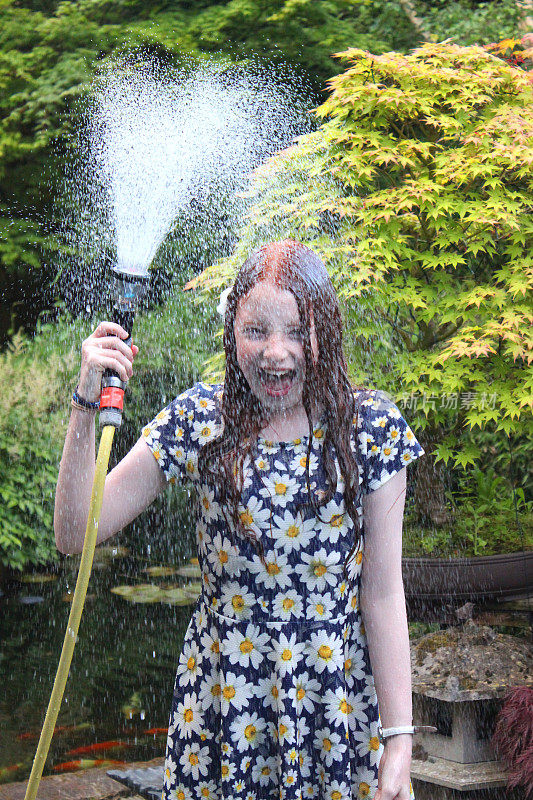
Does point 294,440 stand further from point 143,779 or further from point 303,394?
point 143,779

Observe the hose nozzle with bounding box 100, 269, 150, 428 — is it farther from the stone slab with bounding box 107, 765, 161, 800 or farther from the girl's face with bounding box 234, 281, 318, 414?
the stone slab with bounding box 107, 765, 161, 800

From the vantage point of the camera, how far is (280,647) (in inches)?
48.5

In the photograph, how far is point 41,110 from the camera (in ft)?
22.5

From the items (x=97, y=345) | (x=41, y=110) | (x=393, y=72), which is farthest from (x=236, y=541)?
(x=41, y=110)

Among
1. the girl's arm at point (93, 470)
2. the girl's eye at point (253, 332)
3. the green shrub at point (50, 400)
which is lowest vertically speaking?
the girl's arm at point (93, 470)

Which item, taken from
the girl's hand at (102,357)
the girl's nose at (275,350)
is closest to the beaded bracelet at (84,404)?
the girl's hand at (102,357)

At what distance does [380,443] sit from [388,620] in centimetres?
26

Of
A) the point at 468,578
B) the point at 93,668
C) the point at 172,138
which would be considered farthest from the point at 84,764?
the point at 172,138

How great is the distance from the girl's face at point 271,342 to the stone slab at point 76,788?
2284 mm

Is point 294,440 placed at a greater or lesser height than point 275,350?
lesser

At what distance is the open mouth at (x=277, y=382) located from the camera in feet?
4.11

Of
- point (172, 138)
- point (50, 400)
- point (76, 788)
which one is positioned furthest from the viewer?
point (172, 138)

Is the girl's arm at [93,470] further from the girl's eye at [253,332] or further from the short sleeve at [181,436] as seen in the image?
the girl's eye at [253,332]

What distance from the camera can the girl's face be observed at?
123cm
